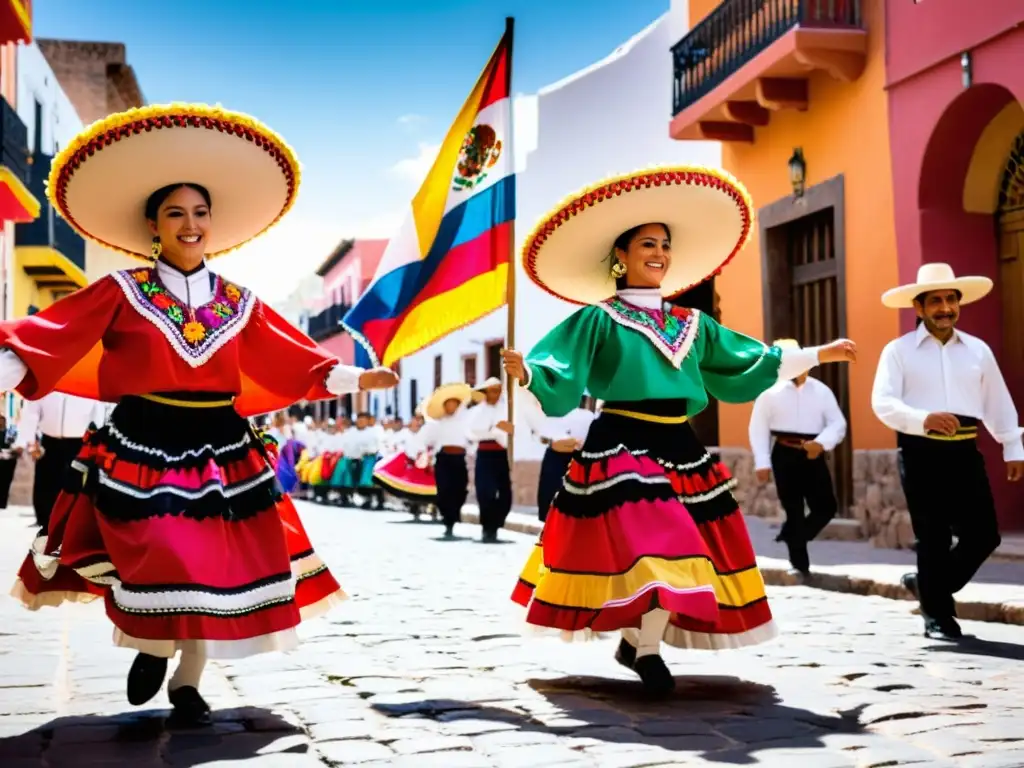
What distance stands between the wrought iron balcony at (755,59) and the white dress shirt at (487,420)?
3.95 metres

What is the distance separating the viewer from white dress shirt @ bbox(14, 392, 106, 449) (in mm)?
13766

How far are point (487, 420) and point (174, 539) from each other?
10749 millimetres

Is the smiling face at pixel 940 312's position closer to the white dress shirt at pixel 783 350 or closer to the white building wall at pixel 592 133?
the white dress shirt at pixel 783 350

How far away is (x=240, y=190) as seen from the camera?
18.0 feet

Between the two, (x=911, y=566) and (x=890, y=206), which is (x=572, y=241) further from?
(x=890, y=206)

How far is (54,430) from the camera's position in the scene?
549 inches

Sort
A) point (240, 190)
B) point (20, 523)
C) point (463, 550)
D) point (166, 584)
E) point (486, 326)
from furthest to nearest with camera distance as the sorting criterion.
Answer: point (486, 326), point (20, 523), point (463, 550), point (240, 190), point (166, 584)

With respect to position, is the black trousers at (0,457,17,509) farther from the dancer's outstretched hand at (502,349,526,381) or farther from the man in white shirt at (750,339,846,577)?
the dancer's outstretched hand at (502,349,526,381)

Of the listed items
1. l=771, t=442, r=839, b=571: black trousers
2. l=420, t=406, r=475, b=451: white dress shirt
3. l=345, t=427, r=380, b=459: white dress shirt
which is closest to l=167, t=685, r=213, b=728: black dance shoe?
l=771, t=442, r=839, b=571: black trousers

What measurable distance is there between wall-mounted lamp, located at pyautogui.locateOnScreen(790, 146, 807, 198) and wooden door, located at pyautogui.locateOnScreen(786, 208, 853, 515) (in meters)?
0.32

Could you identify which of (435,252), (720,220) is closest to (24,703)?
(720,220)

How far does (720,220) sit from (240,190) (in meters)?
2.08

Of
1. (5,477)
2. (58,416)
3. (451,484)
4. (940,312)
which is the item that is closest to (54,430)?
(58,416)

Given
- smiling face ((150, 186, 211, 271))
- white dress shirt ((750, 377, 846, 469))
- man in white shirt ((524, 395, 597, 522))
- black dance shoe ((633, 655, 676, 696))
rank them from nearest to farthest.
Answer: smiling face ((150, 186, 211, 271)) < black dance shoe ((633, 655, 676, 696)) < white dress shirt ((750, 377, 846, 469)) < man in white shirt ((524, 395, 597, 522))
